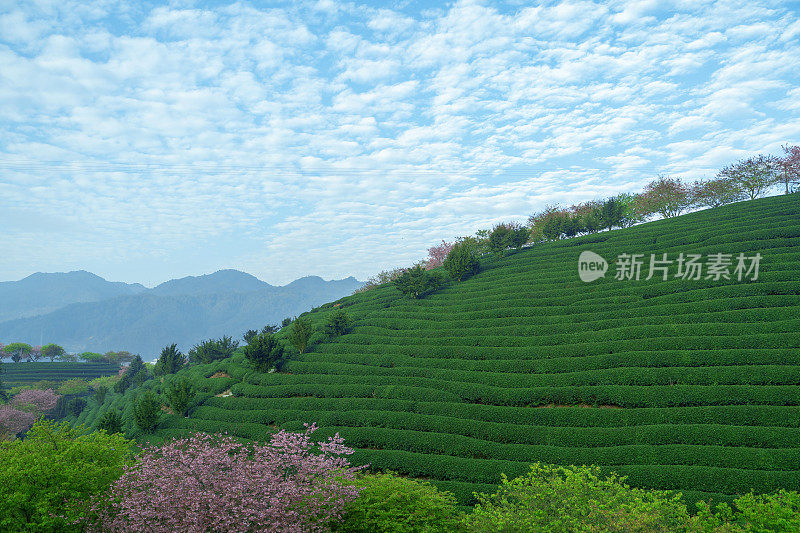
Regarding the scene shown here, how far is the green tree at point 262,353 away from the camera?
24.9 m

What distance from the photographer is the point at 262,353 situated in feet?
81.8

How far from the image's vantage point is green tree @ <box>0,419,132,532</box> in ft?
29.9

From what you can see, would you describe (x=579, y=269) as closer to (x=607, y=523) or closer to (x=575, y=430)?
(x=575, y=430)

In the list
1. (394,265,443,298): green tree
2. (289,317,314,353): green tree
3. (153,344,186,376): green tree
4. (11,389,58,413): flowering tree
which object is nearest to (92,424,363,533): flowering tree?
(289,317,314,353): green tree

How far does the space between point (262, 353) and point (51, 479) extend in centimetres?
1502

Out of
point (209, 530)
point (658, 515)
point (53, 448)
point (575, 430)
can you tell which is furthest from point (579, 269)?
point (53, 448)

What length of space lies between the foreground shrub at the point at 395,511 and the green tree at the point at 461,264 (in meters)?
27.1

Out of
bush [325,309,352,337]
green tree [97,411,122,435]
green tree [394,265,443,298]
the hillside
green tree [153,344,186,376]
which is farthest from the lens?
green tree [153,344,186,376]

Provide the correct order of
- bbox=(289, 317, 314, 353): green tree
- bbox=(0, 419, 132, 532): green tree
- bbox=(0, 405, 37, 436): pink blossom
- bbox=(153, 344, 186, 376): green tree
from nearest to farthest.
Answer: bbox=(0, 419, 132, 532): green tree → bbox=(289, 317, 314, 353): green tree → bbox=(0, 405, 37, 436): pink blossom → bbox=(153, 344, 186, 376): green tree

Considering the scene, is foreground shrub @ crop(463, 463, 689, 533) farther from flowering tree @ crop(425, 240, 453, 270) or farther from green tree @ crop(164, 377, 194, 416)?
flowering tree @ crop(425, 240, 453, 270)

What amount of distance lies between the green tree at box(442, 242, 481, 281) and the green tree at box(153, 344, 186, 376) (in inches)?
1129

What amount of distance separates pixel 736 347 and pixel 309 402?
840 inches

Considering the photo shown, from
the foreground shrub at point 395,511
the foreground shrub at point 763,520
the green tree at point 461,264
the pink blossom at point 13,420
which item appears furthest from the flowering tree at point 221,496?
the pink blossom at point 13,420

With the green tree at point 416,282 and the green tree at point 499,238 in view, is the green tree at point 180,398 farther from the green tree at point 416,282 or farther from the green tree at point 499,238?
the green tree at point 499,238
